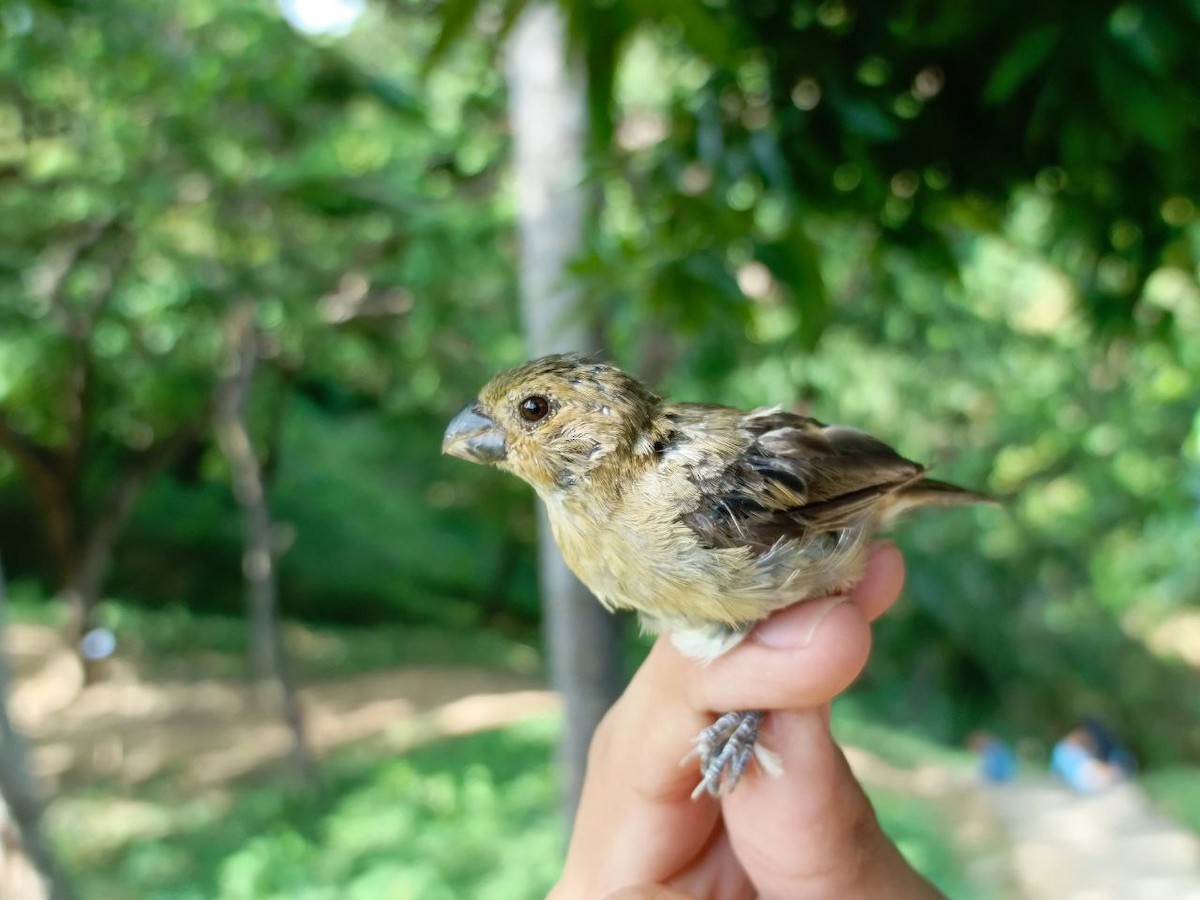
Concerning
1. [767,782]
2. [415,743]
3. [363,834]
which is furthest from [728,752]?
[415,743]

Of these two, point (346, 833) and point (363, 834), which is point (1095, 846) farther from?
point (346, 833)

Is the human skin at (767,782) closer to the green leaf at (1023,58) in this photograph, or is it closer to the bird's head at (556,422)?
the bird's head at (556,422)

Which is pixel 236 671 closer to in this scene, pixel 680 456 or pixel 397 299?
pixel 397 299

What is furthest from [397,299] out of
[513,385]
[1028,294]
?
[513,385]

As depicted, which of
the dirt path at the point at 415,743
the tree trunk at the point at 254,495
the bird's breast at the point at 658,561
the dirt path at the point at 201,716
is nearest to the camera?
the bird's breast at the point at 658,561

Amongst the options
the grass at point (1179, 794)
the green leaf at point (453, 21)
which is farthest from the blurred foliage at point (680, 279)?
the grass at point (1179, 794)

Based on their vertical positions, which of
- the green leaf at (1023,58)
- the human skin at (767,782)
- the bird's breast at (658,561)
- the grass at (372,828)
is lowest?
the grass at (372,828)
